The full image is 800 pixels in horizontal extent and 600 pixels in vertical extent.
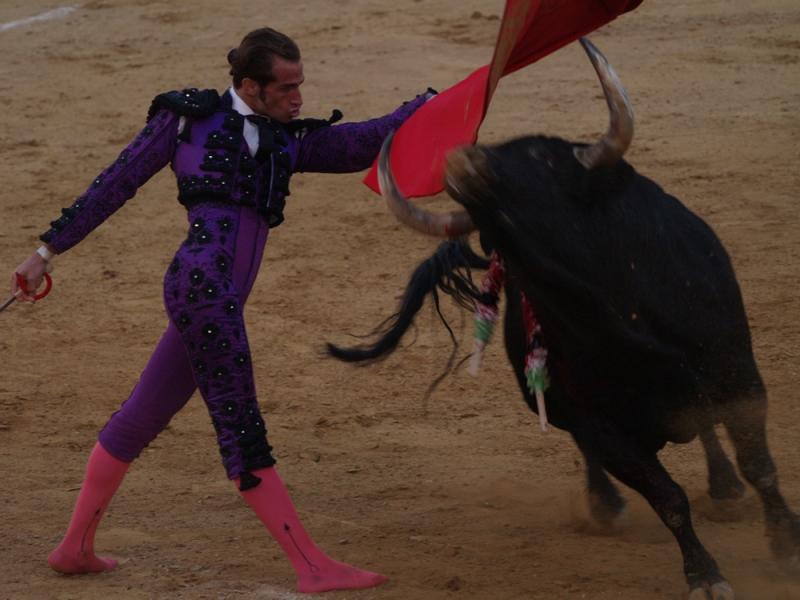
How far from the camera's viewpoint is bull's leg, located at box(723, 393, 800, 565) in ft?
13.6

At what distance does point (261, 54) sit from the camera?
4.02 metres

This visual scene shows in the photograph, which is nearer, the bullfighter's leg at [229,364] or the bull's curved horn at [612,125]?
the bull's curved horn at [612,125]

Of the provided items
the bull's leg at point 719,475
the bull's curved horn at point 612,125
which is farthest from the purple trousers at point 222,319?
the bull's leg at point 719,475

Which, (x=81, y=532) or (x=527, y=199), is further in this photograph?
(x=81, y=532)

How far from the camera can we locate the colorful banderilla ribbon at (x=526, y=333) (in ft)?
13.1

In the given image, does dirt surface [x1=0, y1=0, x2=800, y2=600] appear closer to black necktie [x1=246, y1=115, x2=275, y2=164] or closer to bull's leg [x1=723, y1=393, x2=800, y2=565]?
bull's leg [x1=723, y1=393, x2=800, y2=565]

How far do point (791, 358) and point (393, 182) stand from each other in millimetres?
2650

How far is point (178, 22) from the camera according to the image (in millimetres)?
11820

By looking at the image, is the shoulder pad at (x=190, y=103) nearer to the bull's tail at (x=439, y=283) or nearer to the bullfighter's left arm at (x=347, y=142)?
the bullfighter's left arm at (x=347, y=142)

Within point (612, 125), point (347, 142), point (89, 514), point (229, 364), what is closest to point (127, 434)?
point (89, 514)

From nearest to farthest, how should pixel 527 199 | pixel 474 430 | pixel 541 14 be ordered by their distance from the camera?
1. pixel 527 199
2. pixel 541 14
3. pixel 474 430

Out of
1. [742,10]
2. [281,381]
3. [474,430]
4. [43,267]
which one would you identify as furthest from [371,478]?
[742,10]

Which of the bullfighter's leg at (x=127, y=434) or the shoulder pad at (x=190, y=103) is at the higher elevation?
the shoulder pad at (x=190, y=103)

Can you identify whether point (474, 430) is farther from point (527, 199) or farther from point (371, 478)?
point (527, 199)
